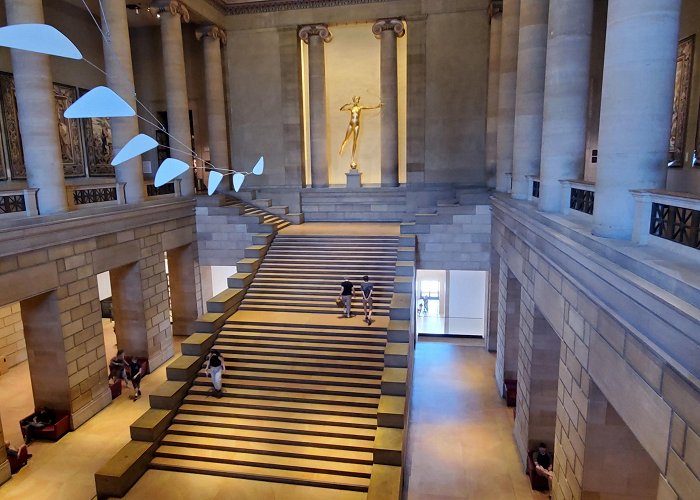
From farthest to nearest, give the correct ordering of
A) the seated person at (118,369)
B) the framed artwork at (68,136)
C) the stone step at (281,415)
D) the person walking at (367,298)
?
the framed artwork at (68,136)
the seated person at (118,369)
the person walking at (367,298)
the stone step at (281,415)

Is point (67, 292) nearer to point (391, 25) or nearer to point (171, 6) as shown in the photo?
point (171, 6)

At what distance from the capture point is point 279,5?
19938 millimetres

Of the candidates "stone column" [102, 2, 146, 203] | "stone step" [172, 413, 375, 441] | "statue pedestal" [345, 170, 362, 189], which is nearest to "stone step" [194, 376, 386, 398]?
"stone step" [172, 413, 375, 441]

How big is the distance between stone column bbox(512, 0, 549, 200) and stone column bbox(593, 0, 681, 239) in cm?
498

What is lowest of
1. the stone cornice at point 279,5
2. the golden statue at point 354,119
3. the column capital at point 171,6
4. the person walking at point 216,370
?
the person walking at point 216,370

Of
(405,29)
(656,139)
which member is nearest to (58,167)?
A: (656,139)

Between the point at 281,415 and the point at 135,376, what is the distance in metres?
4.92

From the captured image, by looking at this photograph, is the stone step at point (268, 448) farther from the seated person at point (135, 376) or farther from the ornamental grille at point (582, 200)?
the ornamental grille at point (582, 200)

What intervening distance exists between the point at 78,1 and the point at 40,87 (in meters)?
7.14

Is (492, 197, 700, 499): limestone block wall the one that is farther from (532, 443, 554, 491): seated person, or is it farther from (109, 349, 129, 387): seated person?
(109, 349, 129, 387): seated person

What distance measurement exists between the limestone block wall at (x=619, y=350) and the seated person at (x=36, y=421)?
10798 mm

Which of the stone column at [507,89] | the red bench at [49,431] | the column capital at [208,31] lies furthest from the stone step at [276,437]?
the column capital at [208,31]

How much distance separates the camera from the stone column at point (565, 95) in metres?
8.19

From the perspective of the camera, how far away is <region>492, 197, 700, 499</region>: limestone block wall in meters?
3.67
